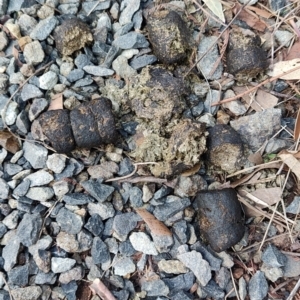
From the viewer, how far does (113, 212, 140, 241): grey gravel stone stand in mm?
1613

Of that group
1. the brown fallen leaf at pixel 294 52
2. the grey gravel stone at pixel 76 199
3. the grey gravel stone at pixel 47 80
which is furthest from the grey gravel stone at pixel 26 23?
the brown fallen leaf at pixel 294 52

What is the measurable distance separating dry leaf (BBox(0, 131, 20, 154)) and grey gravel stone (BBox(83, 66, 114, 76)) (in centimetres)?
36

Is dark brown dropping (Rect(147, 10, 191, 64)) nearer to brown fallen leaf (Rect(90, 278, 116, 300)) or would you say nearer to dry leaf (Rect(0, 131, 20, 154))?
dry leaf (Rect(0, 131, 20, 154))

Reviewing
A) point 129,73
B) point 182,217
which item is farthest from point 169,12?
point 182,217

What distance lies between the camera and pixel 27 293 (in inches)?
61.0

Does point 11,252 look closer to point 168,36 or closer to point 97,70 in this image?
point 97,70

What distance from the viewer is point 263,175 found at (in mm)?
1696

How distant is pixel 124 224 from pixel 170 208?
170mm

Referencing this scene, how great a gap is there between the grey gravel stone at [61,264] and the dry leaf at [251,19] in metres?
1.11

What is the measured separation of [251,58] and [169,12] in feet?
1.14

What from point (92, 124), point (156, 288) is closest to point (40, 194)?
point (92, 124)

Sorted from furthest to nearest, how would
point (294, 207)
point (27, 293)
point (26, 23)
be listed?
point (26, 23) < point (294, 207) < point (27, 293)

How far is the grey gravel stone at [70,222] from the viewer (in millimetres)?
1600

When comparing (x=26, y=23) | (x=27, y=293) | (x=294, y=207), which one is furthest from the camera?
(x=26, y=23)
